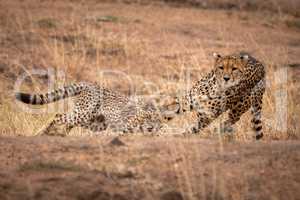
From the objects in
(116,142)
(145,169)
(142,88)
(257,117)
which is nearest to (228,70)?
(257,117)

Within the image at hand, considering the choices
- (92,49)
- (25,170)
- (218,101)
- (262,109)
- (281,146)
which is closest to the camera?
(25,170)

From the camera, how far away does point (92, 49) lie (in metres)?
12.8

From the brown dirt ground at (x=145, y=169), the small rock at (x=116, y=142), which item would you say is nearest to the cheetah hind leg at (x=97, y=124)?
the brown dirt ground at (x=145, y=169)

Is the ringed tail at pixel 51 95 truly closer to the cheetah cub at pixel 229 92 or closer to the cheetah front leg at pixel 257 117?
the cheetah cub at pixel 229 92

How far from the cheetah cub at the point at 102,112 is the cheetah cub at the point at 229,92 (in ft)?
1.57

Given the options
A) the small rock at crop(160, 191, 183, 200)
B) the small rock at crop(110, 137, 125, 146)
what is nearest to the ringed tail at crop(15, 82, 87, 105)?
the small rock at crop(110, 137, 125, 146)

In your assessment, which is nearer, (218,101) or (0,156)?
(0,156)

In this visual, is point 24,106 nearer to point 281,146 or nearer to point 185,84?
point 185,84

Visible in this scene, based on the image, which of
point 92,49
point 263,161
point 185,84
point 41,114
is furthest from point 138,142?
point 92,49

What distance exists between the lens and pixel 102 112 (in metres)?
8.77

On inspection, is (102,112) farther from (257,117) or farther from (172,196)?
(172,196)

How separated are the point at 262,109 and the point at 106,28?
5.71m

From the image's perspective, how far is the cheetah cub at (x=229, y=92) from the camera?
26.9 feet

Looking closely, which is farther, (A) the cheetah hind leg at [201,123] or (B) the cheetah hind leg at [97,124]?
(B) the cheetah hind leg at [97,124]
